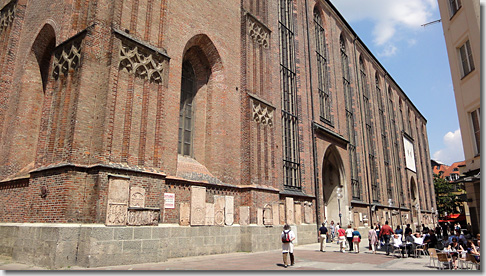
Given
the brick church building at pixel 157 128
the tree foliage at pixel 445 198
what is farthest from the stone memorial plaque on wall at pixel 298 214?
the tree foliage at pixel 445 198

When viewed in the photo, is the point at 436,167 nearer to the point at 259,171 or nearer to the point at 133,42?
the point at 259,171

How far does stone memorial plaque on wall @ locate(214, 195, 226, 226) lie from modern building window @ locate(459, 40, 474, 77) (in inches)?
429

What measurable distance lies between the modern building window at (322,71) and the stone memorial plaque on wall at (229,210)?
12492 millimetres

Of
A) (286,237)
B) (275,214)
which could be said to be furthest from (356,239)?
(286,237)

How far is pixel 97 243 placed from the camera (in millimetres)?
9320

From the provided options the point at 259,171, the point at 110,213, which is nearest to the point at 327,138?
the point at 259,171

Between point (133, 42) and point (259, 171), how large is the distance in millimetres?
7977

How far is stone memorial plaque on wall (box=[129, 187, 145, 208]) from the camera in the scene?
10.5 m

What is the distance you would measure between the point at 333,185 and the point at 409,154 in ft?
87.5

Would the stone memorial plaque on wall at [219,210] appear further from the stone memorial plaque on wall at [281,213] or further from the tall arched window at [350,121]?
the tall arched window at [350,121]

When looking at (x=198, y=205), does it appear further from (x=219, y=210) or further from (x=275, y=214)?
(x=275, y=214)

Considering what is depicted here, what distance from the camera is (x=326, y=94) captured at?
87.8ft

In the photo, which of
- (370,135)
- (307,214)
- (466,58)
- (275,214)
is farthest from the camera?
(370,135)

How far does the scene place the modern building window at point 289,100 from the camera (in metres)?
20.1
